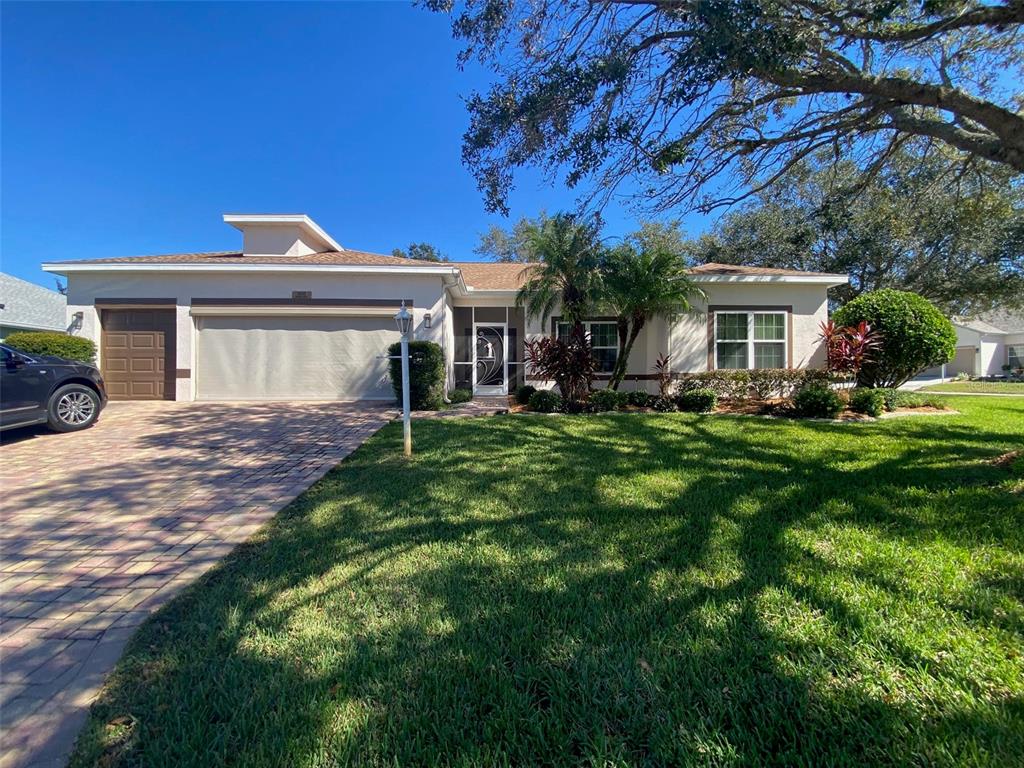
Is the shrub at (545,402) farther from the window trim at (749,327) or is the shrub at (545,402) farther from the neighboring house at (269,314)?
the window trim at (749,327)

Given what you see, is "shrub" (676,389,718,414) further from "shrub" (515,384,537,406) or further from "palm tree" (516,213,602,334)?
"shrub" (515,384,537,406)

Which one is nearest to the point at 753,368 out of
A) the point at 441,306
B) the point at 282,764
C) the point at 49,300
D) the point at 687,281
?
the point at 687,281

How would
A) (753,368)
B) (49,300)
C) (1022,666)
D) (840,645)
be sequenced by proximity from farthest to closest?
1. (49,300)
2. (753,368)
3. (840,645)
4. (1022,666)

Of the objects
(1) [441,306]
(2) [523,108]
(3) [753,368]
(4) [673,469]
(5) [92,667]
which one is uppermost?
(2) [523,108]

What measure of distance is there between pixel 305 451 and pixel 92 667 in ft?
14.8

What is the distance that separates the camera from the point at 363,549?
3.34 metres

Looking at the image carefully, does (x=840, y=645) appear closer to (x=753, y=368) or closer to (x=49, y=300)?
(x=753, y=368)

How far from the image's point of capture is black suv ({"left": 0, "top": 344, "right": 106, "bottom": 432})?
6590 millimetres

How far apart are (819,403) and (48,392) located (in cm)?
1402

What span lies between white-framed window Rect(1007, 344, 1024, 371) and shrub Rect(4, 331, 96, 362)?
45225 mm

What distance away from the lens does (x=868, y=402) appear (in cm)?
932

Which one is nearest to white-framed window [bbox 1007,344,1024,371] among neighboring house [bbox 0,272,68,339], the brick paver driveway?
the brick paver driveway

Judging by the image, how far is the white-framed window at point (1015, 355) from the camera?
28.3 meters

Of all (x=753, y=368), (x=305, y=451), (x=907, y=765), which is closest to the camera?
(x=907, y=765)
